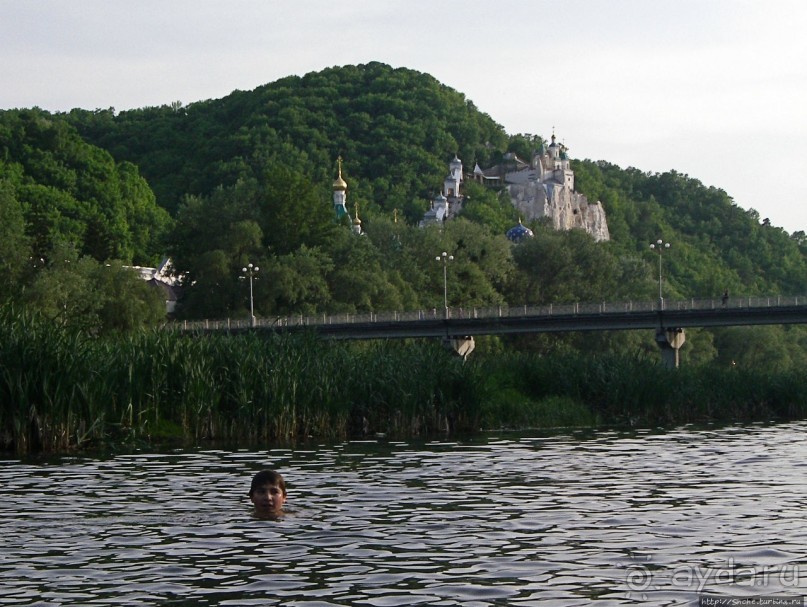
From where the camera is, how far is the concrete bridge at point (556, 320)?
294 ft

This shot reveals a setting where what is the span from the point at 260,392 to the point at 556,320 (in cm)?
5948

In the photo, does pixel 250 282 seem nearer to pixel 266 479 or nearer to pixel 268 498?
pixel 268 498

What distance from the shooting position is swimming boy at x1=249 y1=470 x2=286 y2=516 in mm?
21547

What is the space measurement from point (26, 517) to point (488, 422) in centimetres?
2573

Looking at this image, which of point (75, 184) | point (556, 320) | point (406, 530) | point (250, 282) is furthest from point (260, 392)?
point (75, 184)

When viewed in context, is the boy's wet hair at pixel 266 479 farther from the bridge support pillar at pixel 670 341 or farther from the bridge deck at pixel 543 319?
the bridge support pillar at pixel 670 341

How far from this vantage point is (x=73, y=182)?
473 ft

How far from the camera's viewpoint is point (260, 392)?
128 feet

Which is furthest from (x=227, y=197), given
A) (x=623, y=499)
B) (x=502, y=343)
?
(x=623, y=499)

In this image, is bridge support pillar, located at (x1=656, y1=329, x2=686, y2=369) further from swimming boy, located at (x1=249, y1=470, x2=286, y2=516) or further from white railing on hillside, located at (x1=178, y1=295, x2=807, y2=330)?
swimming boy, located at (x1=249, y1=470, x2=286, y2=516)

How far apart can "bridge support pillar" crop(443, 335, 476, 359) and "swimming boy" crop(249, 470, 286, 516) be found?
7547cm

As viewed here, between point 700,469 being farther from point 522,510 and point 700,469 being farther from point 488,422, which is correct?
point 488,422

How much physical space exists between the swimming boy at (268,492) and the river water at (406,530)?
0.27 meters

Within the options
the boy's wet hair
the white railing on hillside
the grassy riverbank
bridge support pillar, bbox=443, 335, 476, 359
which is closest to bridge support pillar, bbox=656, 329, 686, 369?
the white railing on hillside
